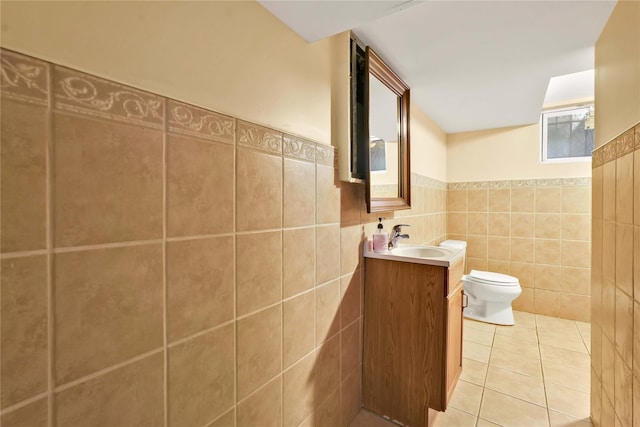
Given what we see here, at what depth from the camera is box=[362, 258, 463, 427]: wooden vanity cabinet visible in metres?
1.41

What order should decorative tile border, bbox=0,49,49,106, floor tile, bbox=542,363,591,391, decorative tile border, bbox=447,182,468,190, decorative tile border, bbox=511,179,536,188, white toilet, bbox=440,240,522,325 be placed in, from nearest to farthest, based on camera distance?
decorative tile border, bbox=0,49,49,106 < floor tile, bbox=542,363,591,391 < white toilet, bbox=440,240,522,325 < decorative tile border, bbox=511,179,536,188 < decorative tile border, bbox=447,182,468,190

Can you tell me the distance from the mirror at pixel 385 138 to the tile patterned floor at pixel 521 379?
1.23 m

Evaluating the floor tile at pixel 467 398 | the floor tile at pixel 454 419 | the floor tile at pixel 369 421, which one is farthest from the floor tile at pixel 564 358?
the floor tile at pixel 369 421

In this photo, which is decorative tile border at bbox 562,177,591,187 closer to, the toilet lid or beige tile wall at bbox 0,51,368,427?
the toilet lid

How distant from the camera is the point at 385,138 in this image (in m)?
1.81

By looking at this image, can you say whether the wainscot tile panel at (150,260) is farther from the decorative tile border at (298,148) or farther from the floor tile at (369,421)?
the floor tile at (369,421)

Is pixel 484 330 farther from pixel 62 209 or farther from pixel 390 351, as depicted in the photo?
pixel 62 209

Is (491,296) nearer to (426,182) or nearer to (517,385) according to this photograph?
(517,385)

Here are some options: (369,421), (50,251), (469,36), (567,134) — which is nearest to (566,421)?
(369,421)

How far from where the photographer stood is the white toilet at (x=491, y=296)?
256cm

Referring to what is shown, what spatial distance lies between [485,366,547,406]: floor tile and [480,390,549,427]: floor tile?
0.18 ft

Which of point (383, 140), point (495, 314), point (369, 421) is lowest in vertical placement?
point (369, 421)

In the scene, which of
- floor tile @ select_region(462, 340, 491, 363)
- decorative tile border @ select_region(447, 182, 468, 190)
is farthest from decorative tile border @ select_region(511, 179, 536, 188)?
floor tile @ select_region(462, 340, 491, 363)

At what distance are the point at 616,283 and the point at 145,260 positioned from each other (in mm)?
1739
